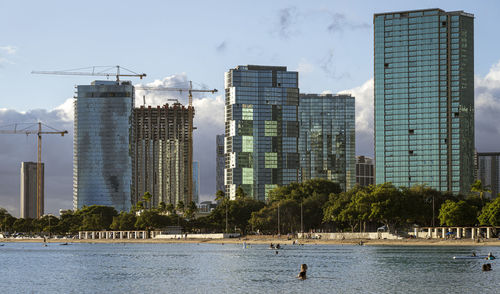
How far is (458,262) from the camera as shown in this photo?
151625 millimetres

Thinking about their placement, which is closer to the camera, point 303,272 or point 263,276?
point 303,272

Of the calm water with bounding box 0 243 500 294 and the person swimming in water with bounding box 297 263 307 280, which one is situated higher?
the person swimming in water with bounding box 297 263 307 280

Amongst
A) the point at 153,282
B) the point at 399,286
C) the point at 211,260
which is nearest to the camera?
the point at 399,286

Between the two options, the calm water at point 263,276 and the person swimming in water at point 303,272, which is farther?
the person swimming in water at point 303,272

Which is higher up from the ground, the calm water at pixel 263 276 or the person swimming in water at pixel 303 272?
the person swimming in water at pixel 303 272

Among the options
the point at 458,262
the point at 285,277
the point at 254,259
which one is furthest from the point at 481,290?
the point at 254,259

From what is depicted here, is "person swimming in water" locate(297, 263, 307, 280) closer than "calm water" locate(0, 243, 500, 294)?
No

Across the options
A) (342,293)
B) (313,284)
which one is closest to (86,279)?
(313,284)

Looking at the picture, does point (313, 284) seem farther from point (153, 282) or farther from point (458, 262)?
point (458, 262)

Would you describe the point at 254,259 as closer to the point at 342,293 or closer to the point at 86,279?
the point at 86,279

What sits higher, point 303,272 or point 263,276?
point 303,272

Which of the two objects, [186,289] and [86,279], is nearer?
[186,289]

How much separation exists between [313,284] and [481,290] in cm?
2350

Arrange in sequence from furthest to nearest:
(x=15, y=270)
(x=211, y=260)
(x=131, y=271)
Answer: (x=211, y=260) < (x=15, y=270) < (x=131, y=271)
